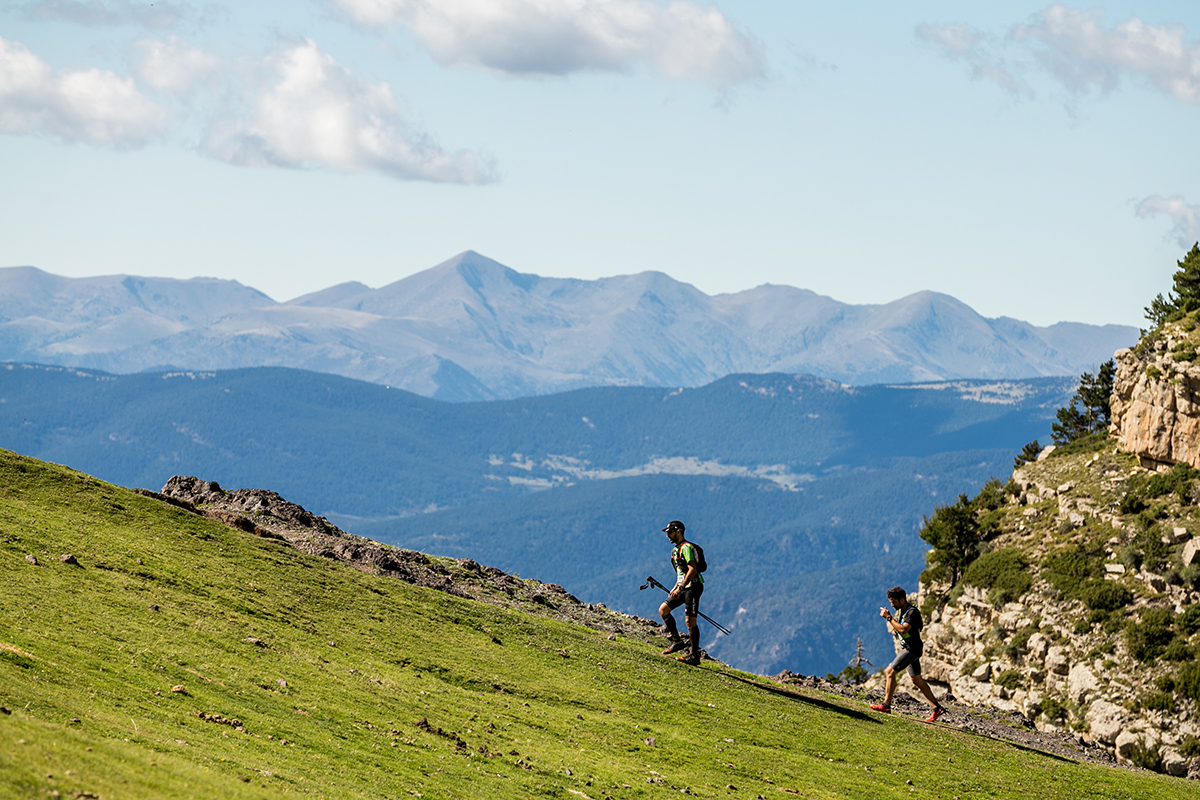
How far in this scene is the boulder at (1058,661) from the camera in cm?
5278

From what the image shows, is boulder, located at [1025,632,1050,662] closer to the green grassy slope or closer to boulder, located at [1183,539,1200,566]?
boulder, located at [1183,539,1200,566]

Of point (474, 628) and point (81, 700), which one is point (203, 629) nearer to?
point (81, 700)

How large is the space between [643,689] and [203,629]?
11.7 m

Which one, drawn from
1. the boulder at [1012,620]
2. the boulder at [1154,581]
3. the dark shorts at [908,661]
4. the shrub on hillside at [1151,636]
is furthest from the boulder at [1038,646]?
the dark shorts at [908,661]

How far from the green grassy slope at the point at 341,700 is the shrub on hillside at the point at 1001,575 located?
2688 cm

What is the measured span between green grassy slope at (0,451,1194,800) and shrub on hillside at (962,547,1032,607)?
26882 millimetres

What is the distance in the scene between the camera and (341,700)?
21.2 metres

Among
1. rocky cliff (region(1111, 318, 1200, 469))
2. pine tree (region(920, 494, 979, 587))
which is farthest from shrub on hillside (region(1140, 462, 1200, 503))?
pine tree (region(920, 494, 979, 587))

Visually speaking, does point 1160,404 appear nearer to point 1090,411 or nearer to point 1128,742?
point 1128,742

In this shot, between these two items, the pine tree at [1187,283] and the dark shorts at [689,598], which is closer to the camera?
the dark shorts at [689,598]

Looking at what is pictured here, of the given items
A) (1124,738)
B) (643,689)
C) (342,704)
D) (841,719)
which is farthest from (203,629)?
(1124,738)

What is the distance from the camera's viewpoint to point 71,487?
30406 mm

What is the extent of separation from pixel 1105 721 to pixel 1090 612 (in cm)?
699

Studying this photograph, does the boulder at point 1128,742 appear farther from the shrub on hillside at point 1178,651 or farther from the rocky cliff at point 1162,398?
the rocky cliff at point 1162,398
